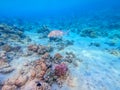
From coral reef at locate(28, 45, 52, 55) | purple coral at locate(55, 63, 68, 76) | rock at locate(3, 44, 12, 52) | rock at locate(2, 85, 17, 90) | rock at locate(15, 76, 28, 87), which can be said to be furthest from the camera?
rock at locate(3, 44, 12, 52)

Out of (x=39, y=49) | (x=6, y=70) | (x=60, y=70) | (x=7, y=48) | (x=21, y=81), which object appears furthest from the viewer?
(x=7, y=48)

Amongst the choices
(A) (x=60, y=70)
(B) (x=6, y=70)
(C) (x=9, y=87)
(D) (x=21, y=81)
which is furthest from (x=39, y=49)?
(C) (x=9, y=87)

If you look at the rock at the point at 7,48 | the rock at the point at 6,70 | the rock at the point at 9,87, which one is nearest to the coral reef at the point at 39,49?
the rock at the point at 7,48

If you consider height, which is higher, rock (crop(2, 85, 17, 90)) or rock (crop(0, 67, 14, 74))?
rock (crop(0, 67, 14, 74))

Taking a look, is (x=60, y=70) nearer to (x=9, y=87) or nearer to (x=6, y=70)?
(x=9, y=87)

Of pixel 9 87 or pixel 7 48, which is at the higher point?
pixel 7 48

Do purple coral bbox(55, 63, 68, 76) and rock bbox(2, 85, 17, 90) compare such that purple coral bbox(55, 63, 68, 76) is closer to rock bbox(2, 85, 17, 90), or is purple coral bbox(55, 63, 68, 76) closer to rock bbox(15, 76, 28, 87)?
rock bbox(15, 76, 28, 87)

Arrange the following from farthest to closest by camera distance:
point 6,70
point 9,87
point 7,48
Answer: point 7,48, point 6,70, point 9,87

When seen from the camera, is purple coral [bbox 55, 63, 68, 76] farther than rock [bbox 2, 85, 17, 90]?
Yes

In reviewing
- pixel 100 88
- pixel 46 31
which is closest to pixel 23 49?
pixel 100 88

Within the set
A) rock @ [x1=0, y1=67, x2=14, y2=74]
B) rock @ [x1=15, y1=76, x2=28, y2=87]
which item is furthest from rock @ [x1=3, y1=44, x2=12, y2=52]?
rock @ [x1=15, y1=76, x2=28, y2=87]

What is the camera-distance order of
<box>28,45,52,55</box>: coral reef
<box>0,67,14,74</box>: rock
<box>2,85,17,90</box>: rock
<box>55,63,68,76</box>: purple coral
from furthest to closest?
<box>28,45,52,55</box>: coral reef → <box>0,67,14,74</box>: rock → <box>55,63,68,76</box>: purple coral → <box>2,85,17,90</box>: rock

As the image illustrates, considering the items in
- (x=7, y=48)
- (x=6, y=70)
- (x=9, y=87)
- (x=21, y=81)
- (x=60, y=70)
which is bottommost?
(x=9, y=87)

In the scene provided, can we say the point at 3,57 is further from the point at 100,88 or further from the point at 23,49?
the point at 100,88
